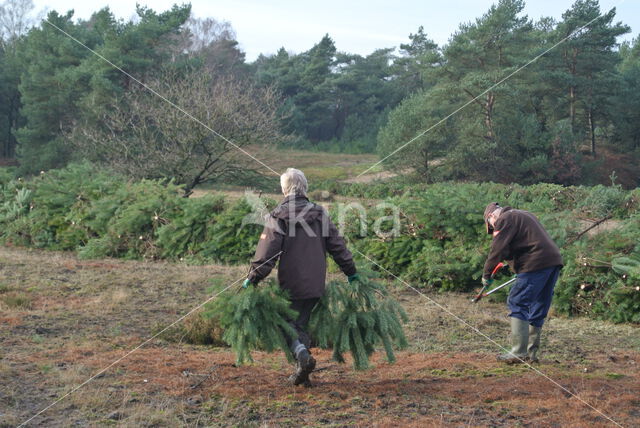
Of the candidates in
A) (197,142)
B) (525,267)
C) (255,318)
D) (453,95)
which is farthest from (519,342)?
(453,95)

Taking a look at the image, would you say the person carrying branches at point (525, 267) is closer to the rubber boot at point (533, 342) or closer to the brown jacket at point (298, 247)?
the rubber boot at point (533, 342)

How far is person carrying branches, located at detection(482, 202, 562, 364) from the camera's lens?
657 cm

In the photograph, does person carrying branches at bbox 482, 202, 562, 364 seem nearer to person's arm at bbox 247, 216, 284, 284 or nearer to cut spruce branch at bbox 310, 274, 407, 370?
cut spruce branch at bbox 310, 274, 407, 370

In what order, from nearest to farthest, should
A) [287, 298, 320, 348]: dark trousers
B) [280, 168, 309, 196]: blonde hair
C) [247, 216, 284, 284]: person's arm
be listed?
1. [247, 216, 284, 284]: person's arm
2. [280, 168, 309, 196]: blonde hair
3. [287, 298, 320, 348]: dark trousers

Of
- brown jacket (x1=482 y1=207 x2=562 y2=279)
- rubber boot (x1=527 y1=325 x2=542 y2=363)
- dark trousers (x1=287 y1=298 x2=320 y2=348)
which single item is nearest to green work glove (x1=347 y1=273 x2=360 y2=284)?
dark trousers (x1=287 y1=298 x2=320 y2=348)

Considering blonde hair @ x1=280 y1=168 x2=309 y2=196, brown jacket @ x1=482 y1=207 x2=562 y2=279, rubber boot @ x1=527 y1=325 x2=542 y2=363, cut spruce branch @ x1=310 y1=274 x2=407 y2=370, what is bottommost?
rubber boot @ x1=527 y1=325 x2=542 y2=363

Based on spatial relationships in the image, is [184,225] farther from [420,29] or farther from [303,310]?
[420,29]

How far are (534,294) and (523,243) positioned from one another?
51cm

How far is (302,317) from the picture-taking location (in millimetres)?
5703

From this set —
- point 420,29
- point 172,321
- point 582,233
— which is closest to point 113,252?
point 172,321

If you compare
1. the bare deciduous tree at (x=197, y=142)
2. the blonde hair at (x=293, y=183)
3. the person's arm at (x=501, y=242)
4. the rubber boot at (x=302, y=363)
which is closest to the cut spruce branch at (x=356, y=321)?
the rubber boot at (x=302, y=363)

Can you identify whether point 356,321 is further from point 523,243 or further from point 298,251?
point 523,243

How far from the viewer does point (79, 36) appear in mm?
38906

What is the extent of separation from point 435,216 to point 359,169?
31.6 metres
